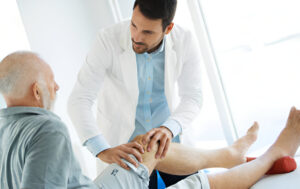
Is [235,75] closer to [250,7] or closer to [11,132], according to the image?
[250,7]

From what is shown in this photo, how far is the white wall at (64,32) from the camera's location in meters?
2.44

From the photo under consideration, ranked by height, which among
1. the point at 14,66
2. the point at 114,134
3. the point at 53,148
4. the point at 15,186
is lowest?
the point at 114,134

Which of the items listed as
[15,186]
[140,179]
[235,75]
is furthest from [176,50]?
[235,75]

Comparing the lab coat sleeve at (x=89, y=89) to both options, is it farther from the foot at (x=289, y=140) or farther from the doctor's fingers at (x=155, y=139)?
the foot at (x=289, y=140)

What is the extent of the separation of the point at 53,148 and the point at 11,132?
0.18 meters

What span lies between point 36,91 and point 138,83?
665 mm

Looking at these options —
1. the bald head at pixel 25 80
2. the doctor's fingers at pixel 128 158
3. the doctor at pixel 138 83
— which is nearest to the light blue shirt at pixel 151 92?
the doctor at pixel 138 83

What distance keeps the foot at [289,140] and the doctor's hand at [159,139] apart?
64cm

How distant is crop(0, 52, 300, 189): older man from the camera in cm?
94

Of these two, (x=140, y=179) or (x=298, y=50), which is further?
(x=298, y=50)

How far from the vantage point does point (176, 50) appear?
67.3 inches

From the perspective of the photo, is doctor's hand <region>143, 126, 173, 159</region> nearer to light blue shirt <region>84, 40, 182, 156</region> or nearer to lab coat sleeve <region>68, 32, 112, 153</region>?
light blue shirt <region>84, 40, 182, 156</region>

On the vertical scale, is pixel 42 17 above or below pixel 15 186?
above

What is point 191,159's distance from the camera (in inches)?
64.3
